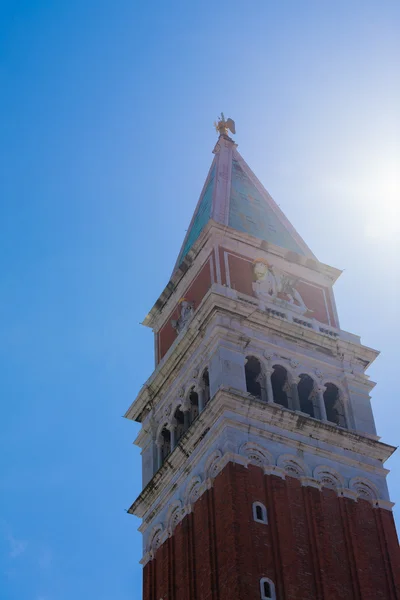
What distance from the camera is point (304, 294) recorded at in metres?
62.3

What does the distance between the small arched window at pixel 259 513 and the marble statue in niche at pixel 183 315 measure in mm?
13275

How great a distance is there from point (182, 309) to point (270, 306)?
5222mm

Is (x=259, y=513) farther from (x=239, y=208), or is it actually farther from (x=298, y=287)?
(x=239, y=208)

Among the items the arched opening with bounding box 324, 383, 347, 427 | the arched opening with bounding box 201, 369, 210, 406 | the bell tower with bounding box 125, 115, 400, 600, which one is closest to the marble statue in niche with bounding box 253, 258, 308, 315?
the bell tower with bounding box 125, 115, 400, 600

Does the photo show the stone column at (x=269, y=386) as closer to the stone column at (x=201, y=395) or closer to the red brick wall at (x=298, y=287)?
the stone column at (x=201, y=395)

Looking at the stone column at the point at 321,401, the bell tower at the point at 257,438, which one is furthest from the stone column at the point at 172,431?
the stone column at the point at 321,401

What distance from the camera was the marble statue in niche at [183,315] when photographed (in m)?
60.6

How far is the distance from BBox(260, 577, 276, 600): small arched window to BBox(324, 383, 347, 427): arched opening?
11.6m

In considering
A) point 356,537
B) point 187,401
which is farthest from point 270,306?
point 356,537

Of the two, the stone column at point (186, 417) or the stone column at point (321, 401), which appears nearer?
the stone column at point (321, 401)

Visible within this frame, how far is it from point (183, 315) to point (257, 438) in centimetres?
1150

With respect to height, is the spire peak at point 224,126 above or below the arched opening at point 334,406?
above

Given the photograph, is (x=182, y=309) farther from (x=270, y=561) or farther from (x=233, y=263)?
(x=270, y=561)

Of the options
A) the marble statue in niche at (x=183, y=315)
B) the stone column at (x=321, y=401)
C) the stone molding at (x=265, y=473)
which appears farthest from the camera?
the marble statue in niche at (x=183, y=315)
